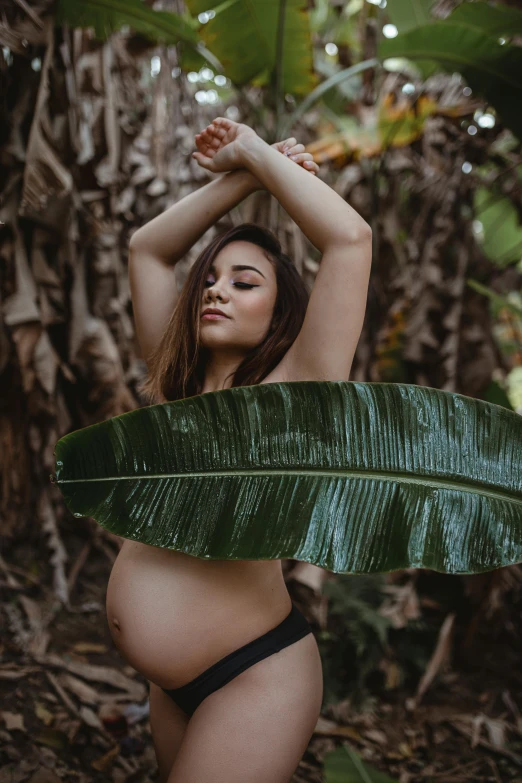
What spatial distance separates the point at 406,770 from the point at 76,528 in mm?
1617

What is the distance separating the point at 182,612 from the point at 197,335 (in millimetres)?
542

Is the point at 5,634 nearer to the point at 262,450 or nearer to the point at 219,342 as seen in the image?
the point at 219,342

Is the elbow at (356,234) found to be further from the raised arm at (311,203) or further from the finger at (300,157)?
the finger at (300,157)

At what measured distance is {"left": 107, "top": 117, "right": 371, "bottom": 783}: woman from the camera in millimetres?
1052

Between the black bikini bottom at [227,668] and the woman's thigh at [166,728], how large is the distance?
0.39 feet

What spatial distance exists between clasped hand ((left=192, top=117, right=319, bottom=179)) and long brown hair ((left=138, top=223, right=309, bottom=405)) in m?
0.15

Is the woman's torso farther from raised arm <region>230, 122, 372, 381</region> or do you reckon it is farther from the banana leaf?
raised arm <region>230, 122, 372, 381</region>

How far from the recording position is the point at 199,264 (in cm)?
131

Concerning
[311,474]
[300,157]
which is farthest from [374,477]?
[300,157]

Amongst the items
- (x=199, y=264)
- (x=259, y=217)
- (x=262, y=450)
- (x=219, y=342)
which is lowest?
(x=262, y=450)

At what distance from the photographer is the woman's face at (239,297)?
1.22 meters

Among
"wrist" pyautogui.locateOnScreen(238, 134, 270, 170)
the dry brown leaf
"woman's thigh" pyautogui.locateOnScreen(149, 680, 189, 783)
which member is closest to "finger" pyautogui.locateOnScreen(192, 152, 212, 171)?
"wrist" pyautogui.locateOnScreen(238, 134, 270, 170)

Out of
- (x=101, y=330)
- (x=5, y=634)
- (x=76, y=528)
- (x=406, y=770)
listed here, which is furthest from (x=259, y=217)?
(x=406, y=770)

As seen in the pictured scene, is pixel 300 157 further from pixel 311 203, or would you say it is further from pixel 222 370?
pixel 222 370
